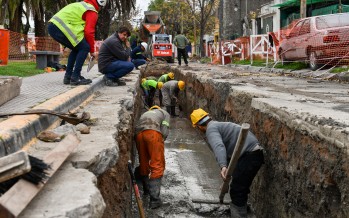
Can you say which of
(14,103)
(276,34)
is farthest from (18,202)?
(276,34)

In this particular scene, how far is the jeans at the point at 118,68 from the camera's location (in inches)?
361

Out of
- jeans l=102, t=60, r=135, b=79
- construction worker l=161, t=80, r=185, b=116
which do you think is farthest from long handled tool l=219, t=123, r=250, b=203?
construction worker l=161, t=80, r=185, b=116

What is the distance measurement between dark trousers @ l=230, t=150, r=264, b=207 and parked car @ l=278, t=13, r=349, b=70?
7430 millimetres

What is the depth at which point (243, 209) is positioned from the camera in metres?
6.25

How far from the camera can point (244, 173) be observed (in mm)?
5977

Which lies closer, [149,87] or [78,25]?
[78,25]

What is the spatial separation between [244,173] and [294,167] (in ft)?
3.53

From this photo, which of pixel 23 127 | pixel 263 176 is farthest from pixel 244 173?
pixel 23 127

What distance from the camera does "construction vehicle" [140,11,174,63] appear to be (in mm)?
28719

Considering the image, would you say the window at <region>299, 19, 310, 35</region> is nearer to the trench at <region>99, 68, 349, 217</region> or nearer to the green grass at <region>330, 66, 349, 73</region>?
the green grass at <region>330, 66, 349, 73</region>

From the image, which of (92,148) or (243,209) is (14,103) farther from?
(243,209)

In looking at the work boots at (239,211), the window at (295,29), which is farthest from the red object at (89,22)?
the window at (295,29)

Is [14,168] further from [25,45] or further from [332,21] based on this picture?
[25,45]

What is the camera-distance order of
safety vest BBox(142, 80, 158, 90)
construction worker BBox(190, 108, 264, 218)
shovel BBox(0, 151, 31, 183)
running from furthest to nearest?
safety vest BBox(142, 80, 158, 90)
construction worker BBox(190, 108, 264, 218)
shovel BBox(0, 151, 31, 183)
